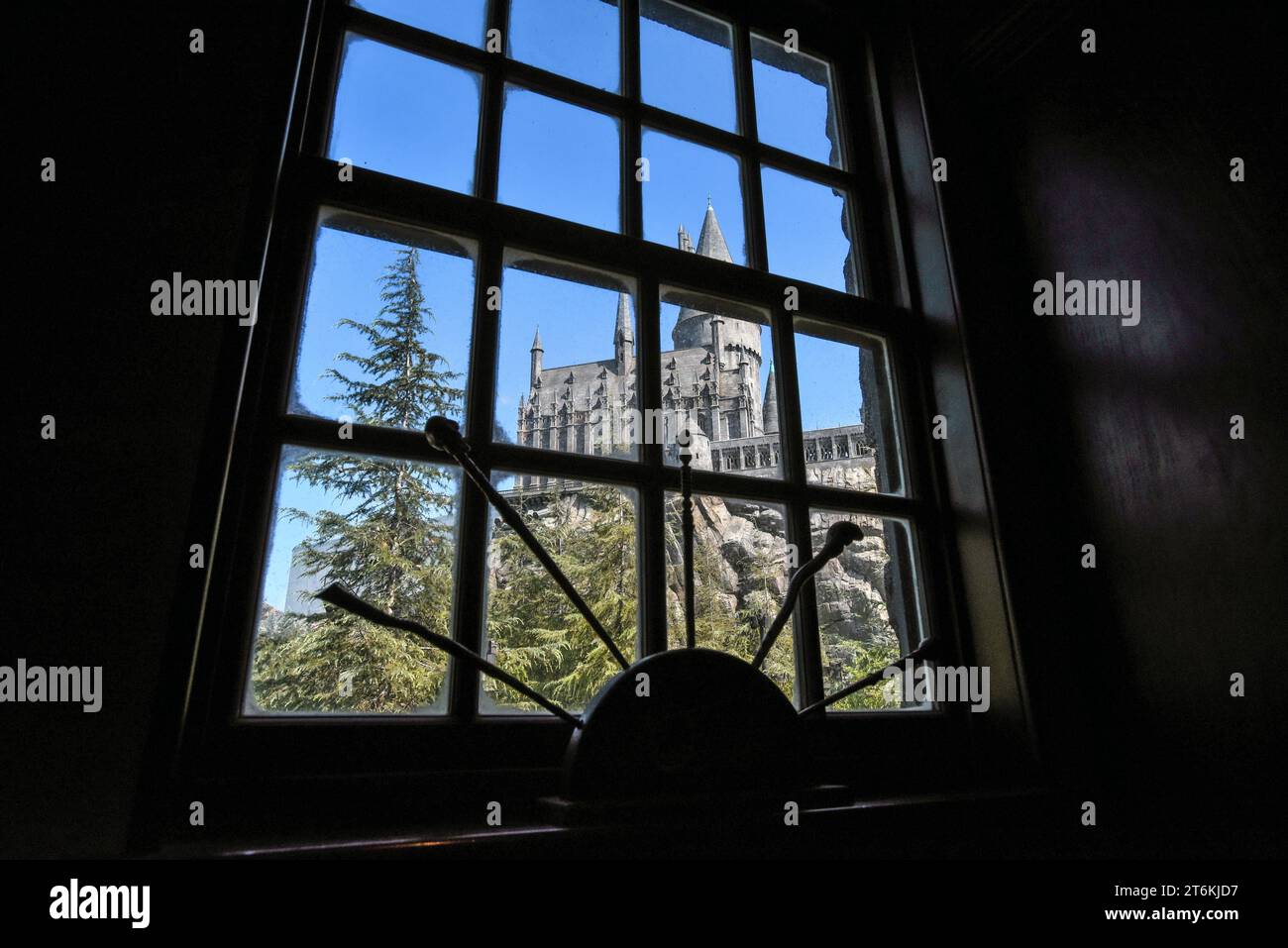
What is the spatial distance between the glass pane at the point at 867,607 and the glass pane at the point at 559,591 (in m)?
0.37

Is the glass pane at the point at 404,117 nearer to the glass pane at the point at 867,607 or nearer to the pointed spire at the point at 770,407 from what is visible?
the pointed spire at the point at 770,407

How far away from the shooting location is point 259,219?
1.12m

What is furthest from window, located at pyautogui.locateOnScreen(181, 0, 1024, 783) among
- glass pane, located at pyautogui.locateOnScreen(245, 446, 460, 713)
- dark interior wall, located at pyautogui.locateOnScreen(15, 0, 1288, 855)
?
dark interior wall, located at pyautogui.locateOnScreen(15, 0, 1288, 855)

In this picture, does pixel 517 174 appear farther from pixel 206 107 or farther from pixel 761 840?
pixel 761 840

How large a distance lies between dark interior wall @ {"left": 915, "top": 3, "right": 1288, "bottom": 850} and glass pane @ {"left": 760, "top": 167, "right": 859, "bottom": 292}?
0.79ft

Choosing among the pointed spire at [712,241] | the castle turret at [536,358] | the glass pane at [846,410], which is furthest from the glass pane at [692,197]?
the castle turret at [536,358]

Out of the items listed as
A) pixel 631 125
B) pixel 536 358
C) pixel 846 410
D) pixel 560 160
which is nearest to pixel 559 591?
pixel 536 358

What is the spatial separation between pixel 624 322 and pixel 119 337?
33.0 inches

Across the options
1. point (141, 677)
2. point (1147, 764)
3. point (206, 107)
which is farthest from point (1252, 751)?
point (206, 107)

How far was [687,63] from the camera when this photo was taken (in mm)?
1748

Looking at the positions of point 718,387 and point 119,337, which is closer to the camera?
point 119,337

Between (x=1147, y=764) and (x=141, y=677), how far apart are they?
1.55m

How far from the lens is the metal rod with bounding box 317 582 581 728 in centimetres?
89

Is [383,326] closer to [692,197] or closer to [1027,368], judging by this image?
[692,197]
